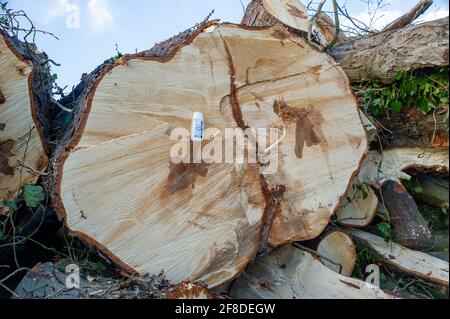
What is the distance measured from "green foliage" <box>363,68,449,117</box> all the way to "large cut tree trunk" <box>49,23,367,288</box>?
336mm

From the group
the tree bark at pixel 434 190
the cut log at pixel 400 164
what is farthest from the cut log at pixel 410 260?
the tree bark at pixel 434 190

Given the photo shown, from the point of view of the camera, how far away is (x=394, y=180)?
270 cm

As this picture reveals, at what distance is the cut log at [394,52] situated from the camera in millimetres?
2301

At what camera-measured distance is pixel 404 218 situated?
2604 mm

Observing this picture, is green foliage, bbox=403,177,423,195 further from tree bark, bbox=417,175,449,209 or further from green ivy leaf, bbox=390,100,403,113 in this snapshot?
green ivy leaf, bbox=390,100,403,113

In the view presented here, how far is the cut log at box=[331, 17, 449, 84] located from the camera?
2301mm

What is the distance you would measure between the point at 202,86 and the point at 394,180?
1257 millimetres

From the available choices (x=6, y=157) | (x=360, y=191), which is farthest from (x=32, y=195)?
(x=360, y=191)

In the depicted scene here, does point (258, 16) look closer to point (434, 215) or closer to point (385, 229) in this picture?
point (385, 229)

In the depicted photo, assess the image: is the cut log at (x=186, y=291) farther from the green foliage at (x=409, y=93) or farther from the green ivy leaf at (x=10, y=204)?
the green foliage at (x=409, y=93)

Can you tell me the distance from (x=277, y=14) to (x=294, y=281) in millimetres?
1351

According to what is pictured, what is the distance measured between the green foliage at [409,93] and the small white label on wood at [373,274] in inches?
32.7

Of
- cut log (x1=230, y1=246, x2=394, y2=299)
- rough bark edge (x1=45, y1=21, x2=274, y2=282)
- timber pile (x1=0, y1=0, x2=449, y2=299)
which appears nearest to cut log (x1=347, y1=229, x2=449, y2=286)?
timber pile (x1=0, y1=0, x2=449, y2=299)
